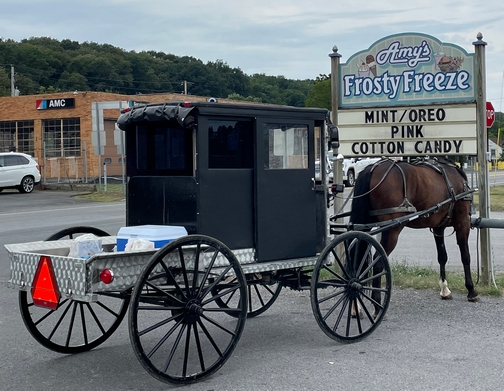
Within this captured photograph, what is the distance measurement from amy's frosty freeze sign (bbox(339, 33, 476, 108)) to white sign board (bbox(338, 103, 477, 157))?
0.14 meters

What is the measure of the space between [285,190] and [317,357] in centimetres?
152

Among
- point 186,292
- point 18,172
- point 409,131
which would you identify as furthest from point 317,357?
point 18,172

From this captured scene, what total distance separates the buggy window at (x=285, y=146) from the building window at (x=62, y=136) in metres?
36.8

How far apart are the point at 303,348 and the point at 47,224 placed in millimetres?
13128

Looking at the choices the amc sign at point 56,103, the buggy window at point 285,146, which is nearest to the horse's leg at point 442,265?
the buggy window at point 285,146

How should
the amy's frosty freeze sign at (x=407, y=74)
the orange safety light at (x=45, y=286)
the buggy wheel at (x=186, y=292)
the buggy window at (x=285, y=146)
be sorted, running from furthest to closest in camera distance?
1. the amy's frosty freeze sign at (x=407, y=74)
2. the buggy window at (x=285, y=146)
3. the orange safety light at (x=45, y=286)
4. the buggy wheel at (x=186, y=292)

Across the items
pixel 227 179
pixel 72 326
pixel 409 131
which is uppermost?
pixel 409 131

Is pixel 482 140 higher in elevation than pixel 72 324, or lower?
higher

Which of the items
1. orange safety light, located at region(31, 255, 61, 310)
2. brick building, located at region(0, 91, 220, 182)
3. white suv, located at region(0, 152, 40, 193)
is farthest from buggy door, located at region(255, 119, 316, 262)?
brick building, located at region(0, 91, 220, 182)

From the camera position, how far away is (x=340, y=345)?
6.56m

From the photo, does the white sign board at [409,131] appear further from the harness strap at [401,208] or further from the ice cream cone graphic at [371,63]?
the harness strap at [401,208]

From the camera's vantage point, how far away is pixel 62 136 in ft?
141

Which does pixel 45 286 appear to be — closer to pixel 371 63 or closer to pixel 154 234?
pixel 154 234

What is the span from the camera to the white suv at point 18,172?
29797mm
